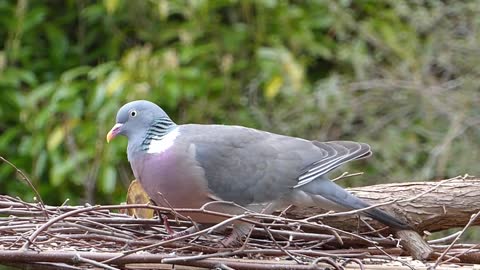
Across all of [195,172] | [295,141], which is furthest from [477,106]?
[195,172]

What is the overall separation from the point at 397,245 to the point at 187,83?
167cm

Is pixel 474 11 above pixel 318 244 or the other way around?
above

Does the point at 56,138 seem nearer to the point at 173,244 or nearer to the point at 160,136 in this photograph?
the point at 160,136

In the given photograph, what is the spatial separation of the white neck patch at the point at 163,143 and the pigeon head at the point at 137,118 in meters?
0.04

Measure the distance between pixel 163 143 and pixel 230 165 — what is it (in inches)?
5.6

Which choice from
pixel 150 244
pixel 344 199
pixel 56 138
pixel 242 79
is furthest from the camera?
pixel 242 79

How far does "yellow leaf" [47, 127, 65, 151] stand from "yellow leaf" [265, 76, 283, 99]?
2.36ft

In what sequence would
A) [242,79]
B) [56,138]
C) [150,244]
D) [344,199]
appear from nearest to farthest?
[150,244] → [344,199] → [56,138] → [242,79]

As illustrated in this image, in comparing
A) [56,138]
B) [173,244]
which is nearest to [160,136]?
[173,244]

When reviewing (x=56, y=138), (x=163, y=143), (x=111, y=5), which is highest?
(x=111, y=5)

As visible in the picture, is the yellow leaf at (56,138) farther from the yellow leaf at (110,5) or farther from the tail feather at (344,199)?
the tail feather at (344,199)

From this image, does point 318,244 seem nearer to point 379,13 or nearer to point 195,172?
point 195,172

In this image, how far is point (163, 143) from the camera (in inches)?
75.5

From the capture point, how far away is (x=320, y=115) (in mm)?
3383
